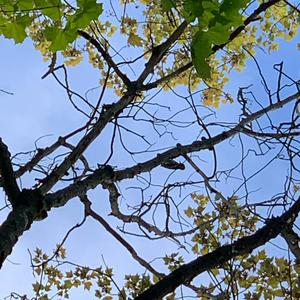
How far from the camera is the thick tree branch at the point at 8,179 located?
197 cm

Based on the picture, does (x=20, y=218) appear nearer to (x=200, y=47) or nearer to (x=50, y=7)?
(x=50, y=7)

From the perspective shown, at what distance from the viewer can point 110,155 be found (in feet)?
8.92

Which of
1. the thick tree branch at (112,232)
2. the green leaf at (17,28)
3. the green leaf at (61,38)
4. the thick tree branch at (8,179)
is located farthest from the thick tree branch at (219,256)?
the green leaf at (17,28)

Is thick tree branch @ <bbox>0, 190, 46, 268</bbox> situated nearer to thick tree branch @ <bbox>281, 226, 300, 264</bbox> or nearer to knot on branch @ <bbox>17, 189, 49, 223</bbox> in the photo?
knot on branch @ <bbox>17, 189, 49, 223</bbox>

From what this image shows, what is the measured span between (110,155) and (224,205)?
729mm

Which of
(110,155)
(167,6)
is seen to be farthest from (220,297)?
(167,6)

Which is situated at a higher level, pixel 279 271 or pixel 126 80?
pixel 126 80

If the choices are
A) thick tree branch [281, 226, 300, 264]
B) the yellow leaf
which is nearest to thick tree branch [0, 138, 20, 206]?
thick tree branch [281, 226, 300, 264]

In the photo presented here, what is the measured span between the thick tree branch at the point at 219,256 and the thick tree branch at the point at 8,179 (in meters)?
0.61

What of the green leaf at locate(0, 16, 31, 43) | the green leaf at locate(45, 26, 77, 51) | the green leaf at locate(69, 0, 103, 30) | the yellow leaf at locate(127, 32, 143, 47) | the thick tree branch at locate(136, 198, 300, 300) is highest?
the yellow leaf at locate(127, 32, 143, 47)

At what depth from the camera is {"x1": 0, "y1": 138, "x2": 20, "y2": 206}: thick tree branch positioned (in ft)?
6.48

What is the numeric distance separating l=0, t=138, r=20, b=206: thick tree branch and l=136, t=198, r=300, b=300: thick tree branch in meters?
0.61

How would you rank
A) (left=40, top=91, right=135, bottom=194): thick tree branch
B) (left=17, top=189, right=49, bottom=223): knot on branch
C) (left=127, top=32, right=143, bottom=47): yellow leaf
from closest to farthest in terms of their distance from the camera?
(left=17, top=189, right=49, bottom=223): knot on branch < (left=40, top=91, right=135, bottom=194): thick tree branch < (left=127, top=32, right=143, bottom=47): yellow leaf

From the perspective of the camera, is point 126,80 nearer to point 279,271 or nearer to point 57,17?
point 57,17
